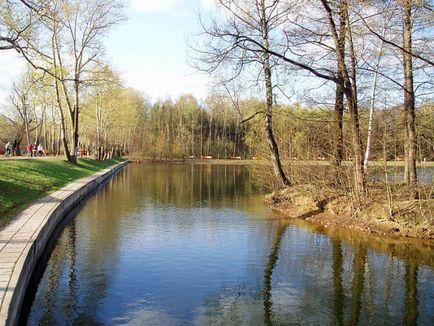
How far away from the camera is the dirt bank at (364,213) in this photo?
14.1 meters

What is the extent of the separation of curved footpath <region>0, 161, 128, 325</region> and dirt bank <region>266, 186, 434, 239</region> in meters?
8.70

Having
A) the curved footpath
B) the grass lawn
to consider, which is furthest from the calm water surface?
the grass lawn

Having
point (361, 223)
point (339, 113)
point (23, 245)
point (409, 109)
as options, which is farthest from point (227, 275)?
point (339, 113)

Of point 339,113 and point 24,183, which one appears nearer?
point 339,113

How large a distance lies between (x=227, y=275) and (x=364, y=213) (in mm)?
7342

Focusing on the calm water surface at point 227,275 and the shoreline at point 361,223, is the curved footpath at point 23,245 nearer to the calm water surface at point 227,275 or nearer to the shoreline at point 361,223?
the calm water surface at point 227,275

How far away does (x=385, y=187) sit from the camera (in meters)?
15.5

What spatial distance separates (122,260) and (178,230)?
12.9 feet

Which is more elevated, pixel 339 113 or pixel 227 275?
pixel 339 113

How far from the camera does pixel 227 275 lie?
394 inches

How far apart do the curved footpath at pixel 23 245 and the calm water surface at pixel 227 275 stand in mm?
469

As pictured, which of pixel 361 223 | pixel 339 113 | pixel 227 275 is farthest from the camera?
pixel 339 113

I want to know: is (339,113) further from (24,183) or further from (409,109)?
(24,183)

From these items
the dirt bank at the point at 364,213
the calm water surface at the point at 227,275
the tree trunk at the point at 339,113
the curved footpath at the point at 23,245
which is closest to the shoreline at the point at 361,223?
the dirt bank at the point at 364,213
